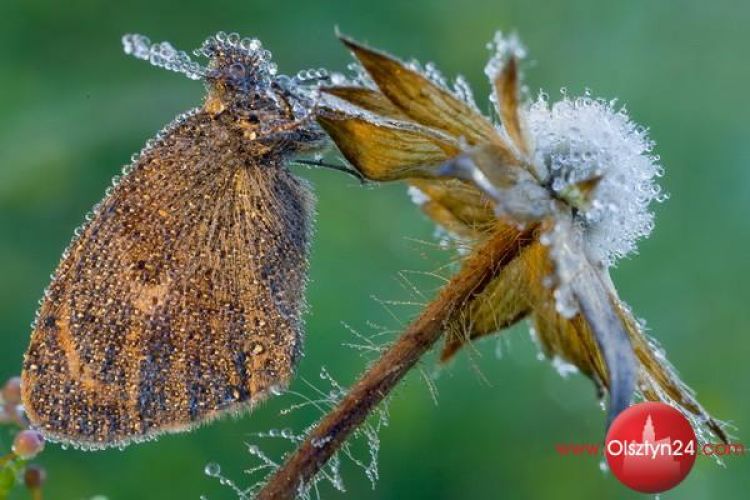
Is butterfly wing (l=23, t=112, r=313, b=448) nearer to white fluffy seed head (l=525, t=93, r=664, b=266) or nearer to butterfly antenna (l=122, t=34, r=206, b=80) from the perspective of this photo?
butterfly antenna (l=122, t=34, r=206, b=80)

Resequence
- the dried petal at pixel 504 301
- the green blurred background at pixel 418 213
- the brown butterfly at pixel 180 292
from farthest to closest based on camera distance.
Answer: the green blurred background at pixel 418 213 → the brown butterfly at pixel 180 292 → the dried petal at pixel 504 301

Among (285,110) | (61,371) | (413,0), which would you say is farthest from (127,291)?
(413,0)

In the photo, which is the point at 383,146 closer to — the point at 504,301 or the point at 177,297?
the point at 504,301

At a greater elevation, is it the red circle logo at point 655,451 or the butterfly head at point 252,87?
the butterfly head at point 252,87

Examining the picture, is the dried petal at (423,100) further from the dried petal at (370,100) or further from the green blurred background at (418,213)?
the green blurred background at (418,213)

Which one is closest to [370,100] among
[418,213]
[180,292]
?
[180,292]

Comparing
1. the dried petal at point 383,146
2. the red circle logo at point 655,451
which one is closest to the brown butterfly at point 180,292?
the dried petal at point 383,146
